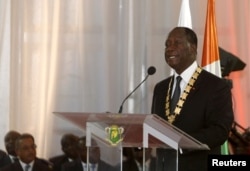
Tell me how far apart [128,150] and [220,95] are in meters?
0.68

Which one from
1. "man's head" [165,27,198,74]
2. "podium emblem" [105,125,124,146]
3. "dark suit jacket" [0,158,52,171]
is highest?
"man's head" [165,27,198,74]

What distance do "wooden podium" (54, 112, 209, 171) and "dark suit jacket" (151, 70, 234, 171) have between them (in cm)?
49

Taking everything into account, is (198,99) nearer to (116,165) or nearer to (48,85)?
(116,165)

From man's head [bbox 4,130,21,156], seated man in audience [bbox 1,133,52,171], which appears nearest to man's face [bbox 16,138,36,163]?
seated man in audience [bbox 1,133,52,171]

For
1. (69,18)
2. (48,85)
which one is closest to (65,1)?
(69,18)

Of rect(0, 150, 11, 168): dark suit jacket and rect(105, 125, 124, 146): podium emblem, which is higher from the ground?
rect(105, 125, 124, 146): podium emblem

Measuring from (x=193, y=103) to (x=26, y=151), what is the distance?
5.82 feet

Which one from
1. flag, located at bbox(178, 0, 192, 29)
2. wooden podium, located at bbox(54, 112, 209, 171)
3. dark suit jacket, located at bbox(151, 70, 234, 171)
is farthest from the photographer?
flag, located at bbox(178, 0, 192, 29)

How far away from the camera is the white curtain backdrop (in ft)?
16.6

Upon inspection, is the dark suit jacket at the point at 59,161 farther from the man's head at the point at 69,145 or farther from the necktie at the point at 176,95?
the necktie at the point at 176,95

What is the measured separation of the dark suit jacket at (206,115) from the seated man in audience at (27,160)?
1.54 metres

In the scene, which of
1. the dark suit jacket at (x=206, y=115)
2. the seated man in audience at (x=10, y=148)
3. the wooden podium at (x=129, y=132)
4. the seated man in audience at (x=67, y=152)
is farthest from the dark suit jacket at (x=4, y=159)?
the wooden podium at (x=129, y=132)

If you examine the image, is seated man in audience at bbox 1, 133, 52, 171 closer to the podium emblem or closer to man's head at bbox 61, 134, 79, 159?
man's head at bbox 61, 134, 79, 159

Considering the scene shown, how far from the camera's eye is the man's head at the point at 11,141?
197 inches
